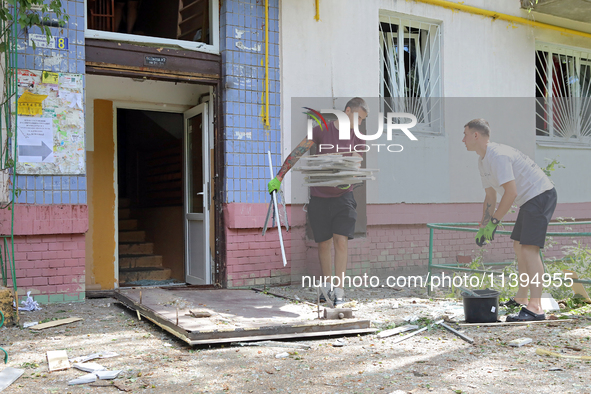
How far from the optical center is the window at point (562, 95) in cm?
909

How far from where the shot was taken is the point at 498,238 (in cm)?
843

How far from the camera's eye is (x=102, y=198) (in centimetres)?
669

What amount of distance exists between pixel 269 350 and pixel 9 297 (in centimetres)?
217


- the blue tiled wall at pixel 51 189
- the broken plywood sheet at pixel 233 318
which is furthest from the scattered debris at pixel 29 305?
the blue tiled wall at pixel 51 189

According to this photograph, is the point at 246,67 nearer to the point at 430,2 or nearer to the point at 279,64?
the point at 279,64

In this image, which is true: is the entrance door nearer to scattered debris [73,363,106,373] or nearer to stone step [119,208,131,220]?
stone step [119,208,131,220]

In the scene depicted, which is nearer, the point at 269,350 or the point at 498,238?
the point at 269,350

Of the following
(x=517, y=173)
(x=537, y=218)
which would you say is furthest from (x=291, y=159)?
(x=537, y=218)

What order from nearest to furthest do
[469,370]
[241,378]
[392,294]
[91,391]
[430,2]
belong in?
[91,391] → [241,378] → [469,370] → [392,294] → [430,2]

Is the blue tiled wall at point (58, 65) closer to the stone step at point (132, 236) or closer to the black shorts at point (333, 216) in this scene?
the black shorts at point (333, 216)

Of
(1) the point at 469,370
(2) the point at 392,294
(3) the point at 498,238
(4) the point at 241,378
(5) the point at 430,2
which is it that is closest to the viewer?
(4) the point at 241,378

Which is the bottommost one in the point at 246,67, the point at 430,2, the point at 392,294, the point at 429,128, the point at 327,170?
the point at 392,294

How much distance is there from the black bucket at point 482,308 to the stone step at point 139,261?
476cm

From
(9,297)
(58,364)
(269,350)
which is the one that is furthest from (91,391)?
(9,297)
